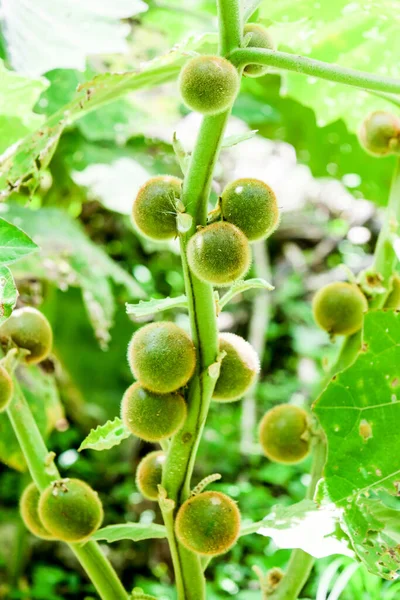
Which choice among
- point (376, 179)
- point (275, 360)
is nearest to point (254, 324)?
point (275, 360)

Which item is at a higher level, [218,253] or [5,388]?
[218,253]

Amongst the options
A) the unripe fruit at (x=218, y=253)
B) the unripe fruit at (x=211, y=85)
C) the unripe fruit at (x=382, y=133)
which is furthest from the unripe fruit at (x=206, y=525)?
the unripe fruit at (x=382, y=133)

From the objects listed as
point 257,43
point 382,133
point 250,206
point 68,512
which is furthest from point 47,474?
point 382,133

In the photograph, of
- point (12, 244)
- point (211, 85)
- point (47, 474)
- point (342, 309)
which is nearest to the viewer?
point (211, 85)

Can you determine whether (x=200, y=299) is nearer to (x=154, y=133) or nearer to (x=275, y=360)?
(x=154, y=133)

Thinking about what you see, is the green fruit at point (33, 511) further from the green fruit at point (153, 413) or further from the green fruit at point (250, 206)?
the green fruit at point (250, 206)

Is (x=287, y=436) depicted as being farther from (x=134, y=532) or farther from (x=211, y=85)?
(x=211, y=85)
